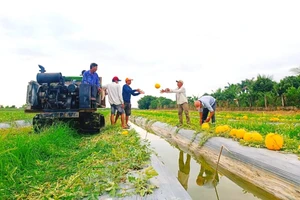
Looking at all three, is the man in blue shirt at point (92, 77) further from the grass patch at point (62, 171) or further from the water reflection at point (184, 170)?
the water reflection at point (184, 170)

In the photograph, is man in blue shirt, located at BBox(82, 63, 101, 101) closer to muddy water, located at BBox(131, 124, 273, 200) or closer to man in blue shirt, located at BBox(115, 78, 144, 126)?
man in blue shirt, located at BBox(115, 78, 144, 126)

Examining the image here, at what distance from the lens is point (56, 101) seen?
7.45 m

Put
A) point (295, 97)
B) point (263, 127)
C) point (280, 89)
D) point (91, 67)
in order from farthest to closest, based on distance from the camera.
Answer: point (280, 89)
point (295, 97)
point (91, 67)
point (263, 127)

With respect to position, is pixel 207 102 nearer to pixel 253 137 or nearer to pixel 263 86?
pixel 253 137

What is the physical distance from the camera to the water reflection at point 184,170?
4.39m

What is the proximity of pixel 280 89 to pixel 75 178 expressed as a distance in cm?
3233

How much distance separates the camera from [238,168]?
14.3 feet

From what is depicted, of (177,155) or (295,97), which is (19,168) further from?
(295,97)

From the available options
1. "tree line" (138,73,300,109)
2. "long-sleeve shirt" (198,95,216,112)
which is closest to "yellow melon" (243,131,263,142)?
"long-sleeve shirt" (198,95,216,112)

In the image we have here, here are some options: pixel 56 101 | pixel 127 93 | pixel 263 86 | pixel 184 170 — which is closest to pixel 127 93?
pixel 127 93

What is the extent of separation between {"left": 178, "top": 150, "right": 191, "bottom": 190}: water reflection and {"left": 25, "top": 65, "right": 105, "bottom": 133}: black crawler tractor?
3.14 metres

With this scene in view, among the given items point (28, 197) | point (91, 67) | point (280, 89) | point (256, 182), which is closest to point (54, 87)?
point (91, 67)

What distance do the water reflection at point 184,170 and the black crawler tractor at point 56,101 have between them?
3.14 metres

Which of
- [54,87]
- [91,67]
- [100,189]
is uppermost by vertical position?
[91,67]
